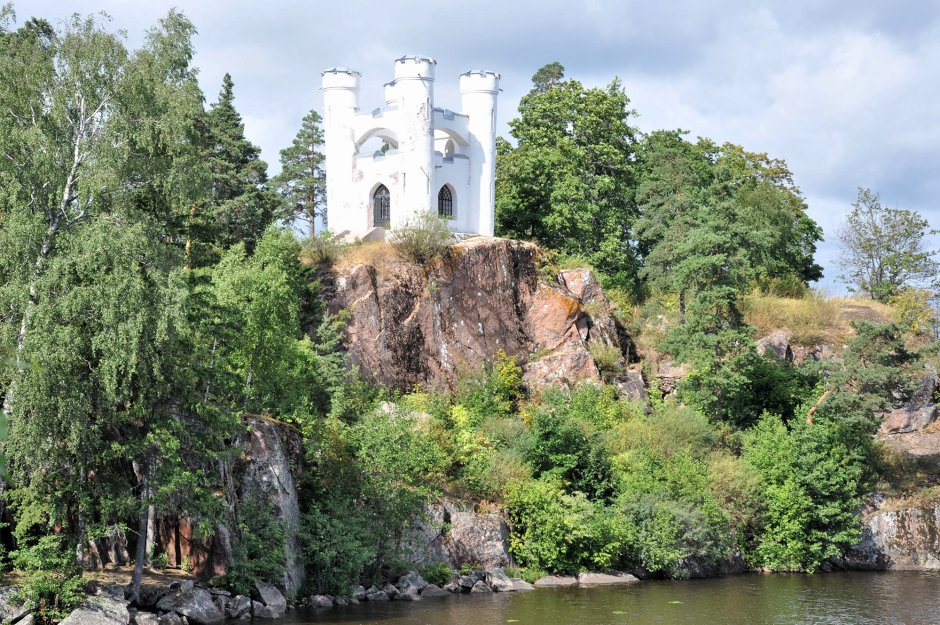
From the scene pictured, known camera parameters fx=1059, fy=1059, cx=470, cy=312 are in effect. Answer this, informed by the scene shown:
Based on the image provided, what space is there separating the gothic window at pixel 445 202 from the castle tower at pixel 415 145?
1.37 meters

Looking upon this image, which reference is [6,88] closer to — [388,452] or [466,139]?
[388,452]

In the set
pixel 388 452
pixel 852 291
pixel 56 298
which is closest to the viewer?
pixel 56 298

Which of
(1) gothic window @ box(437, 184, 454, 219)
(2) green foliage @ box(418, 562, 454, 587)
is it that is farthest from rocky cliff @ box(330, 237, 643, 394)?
(2) green foliage @ box(418, 562, 454, 587)

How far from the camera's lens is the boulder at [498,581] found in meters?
32.0

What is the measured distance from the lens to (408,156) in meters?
45.3

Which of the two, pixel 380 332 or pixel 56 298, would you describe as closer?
pixel 56 298

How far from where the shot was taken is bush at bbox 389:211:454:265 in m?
43.4

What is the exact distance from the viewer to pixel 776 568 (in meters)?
37.6

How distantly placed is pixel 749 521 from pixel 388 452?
47.7 feet

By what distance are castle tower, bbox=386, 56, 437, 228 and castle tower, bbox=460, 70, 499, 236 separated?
281 centimetres

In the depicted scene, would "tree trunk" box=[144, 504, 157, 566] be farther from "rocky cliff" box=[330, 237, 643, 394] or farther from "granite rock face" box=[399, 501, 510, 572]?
"rocky cliff" box=[330, 237, 643, 394]

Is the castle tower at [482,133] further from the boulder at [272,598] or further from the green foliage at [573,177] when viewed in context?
the boulder at [272,598]

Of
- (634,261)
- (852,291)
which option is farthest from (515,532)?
(852,291)

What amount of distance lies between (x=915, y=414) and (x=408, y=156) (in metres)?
24.5
